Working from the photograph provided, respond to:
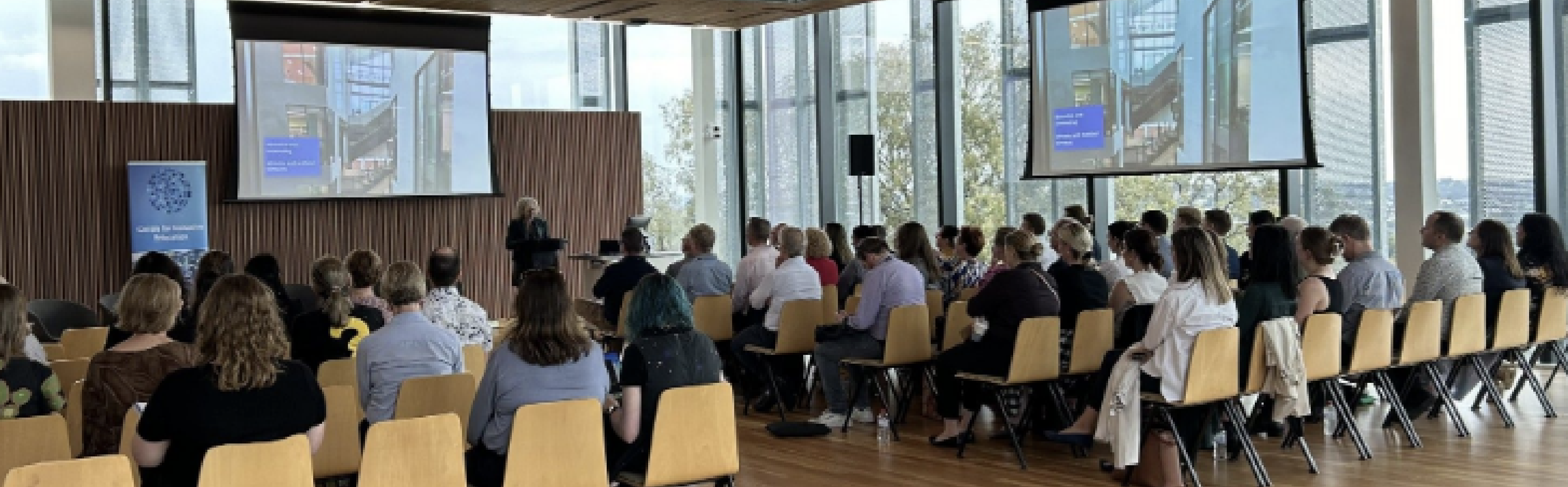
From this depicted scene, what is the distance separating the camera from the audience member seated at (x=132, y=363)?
4973 mm

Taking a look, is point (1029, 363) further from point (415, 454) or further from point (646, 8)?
point (646, 8)

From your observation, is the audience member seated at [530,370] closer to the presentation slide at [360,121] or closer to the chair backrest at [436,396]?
the chair backrest at [436,396]

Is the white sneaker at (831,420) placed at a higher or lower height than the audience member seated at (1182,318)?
lower

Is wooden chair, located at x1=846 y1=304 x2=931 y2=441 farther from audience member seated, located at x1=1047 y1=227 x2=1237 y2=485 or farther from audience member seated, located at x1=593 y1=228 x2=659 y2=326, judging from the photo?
audience member seated, located at x1=593 y1=228 x2=659 y2=326

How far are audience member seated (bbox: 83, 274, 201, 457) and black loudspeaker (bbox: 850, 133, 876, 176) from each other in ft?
33.0

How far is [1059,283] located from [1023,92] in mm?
6240

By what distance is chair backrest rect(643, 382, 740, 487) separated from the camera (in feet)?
17.3

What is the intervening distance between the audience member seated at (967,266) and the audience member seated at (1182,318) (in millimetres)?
2440

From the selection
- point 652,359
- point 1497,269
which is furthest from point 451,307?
point 1497,269

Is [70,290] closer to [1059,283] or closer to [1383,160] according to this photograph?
[1059,283]

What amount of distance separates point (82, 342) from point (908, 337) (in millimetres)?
4388

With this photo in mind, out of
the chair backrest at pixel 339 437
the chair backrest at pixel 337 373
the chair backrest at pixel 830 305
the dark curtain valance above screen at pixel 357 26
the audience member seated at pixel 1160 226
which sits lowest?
the chair backrest at pixel 339 437

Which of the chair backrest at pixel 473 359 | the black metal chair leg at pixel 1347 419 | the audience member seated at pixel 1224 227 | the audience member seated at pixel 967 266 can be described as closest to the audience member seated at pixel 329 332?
the chair backrest at pixel 473 359

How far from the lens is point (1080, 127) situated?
13117 millimetres
